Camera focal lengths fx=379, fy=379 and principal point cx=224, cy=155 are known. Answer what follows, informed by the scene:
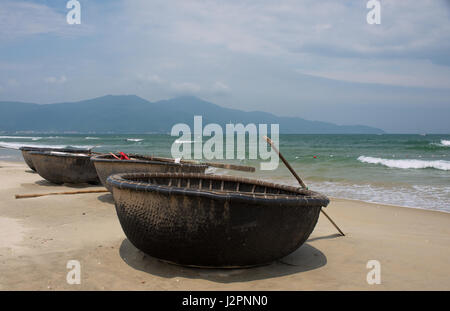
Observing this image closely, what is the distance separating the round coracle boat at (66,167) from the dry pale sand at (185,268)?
2.04 m

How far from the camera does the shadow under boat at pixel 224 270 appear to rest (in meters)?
3.17

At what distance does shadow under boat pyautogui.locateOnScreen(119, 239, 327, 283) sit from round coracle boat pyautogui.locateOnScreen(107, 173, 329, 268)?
0.09 m

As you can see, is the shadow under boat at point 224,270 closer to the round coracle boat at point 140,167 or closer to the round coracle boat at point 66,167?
the round coracle boat at point 140,167

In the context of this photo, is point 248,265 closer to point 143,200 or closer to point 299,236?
point 299,236

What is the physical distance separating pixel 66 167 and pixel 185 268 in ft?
18.7

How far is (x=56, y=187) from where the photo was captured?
27.2ft

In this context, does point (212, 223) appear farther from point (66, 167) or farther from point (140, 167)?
point (66, 167)

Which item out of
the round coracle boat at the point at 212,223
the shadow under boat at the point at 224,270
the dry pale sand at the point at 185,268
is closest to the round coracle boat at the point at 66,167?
the dry pale sand at the point at 185,268

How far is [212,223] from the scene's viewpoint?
2.99 meters

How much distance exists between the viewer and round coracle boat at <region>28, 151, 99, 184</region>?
8062 mm

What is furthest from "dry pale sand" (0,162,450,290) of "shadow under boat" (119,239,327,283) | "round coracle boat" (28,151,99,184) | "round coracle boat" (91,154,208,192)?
"round coracle boat" (28,151,99,184)

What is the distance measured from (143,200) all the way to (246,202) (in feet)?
2.84

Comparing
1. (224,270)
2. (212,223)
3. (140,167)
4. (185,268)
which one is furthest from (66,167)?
(212,223)
